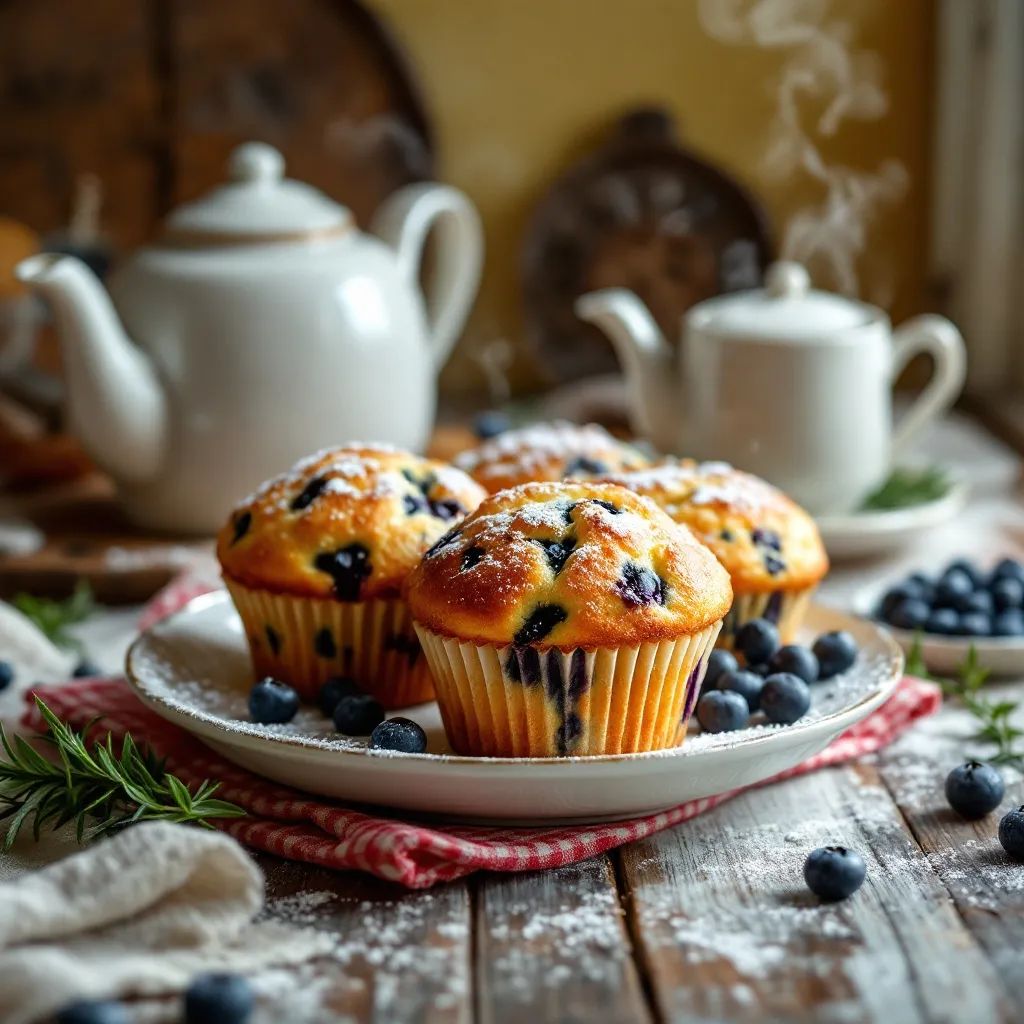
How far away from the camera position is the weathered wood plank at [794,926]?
1095 mm

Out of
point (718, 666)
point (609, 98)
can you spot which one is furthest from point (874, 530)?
point (609, 98)

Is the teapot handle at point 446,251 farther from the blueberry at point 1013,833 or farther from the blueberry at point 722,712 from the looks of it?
the blueberry at point 1013,833

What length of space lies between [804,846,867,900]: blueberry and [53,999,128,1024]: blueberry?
0.54 meters

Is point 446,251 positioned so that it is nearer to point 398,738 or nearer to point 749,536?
point 749,536

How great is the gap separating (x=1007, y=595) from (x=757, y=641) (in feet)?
1.61

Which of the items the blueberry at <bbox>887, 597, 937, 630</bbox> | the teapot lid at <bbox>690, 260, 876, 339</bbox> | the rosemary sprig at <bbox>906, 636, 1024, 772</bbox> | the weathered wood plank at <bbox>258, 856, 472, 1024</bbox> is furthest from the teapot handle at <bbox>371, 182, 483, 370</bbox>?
the weathered wood plank at <bbox>258, 856, 472, 1024</bbox>

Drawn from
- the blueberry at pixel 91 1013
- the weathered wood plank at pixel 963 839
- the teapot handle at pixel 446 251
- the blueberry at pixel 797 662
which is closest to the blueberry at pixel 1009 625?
the weathered wood plank at pixel 963 839

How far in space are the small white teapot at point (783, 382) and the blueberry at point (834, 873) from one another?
3.35 feet

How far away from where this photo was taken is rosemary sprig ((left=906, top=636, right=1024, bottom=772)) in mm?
1590

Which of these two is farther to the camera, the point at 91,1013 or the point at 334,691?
the point at 334,691

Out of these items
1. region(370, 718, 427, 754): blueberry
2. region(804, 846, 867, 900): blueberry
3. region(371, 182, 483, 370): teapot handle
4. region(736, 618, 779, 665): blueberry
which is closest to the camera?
region(804, 846, 867, 900): blueberry

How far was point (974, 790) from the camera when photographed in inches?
55.6

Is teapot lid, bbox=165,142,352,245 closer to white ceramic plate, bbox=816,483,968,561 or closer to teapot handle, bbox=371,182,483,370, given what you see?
teapot handle, bbox=371,182,483,370

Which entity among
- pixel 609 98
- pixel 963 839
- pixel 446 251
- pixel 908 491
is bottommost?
pixel 908 491
